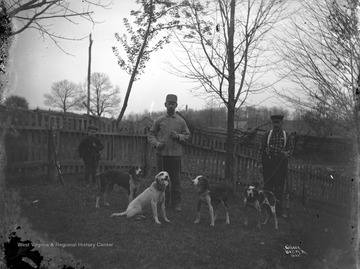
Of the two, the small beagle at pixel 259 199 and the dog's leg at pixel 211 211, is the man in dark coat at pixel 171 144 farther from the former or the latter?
the small beagle at pixel 259 199

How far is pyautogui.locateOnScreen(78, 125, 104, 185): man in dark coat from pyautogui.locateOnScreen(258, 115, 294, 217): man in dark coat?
2.15 meters

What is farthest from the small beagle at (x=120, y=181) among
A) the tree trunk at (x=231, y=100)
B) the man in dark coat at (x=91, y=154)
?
the tree trunk at (x=231, y=100)

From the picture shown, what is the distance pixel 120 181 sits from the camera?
367 centimetres

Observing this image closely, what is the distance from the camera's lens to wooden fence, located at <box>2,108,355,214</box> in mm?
3314

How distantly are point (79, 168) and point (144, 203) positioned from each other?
2.98 feet

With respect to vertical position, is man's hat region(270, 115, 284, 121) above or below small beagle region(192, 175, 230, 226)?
above

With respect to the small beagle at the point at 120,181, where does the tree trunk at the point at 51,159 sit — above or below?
above

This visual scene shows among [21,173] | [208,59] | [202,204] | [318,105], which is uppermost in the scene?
[208,59]

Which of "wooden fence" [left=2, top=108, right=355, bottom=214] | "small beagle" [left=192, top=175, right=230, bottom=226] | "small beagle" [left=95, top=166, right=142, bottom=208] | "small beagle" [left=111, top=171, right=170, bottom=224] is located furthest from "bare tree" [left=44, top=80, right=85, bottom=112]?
"small beagle" [left=192, top=175, right=230, bottom=226]

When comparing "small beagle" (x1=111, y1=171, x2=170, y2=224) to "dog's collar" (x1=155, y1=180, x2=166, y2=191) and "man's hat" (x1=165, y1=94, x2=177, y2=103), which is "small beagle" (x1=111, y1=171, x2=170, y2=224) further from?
"man's hat" (x1=165, y1=94, x2=177, y2=103)

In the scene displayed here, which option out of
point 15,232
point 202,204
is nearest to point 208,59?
point 202,204

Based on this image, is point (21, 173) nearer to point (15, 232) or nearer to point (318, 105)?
point (15, 232)

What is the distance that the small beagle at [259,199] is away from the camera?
3.76 m

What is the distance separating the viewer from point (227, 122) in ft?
11.9
